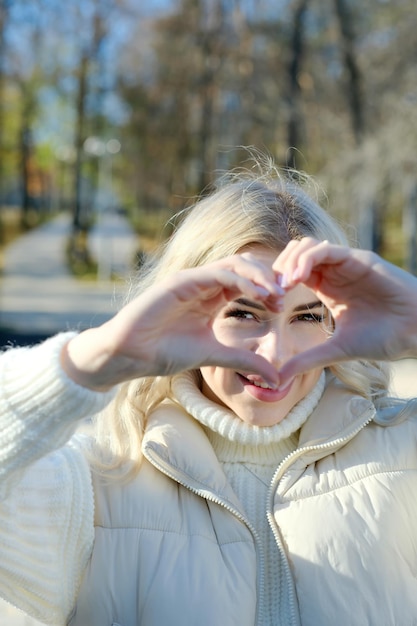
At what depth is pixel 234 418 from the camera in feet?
6.51

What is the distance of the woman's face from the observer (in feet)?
6.25

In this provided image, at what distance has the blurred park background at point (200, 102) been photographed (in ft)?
50.3

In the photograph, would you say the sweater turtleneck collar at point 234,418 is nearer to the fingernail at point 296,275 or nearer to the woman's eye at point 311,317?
the woman's eye at point 311,317

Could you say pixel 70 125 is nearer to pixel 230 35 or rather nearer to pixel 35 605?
pixel 230 35

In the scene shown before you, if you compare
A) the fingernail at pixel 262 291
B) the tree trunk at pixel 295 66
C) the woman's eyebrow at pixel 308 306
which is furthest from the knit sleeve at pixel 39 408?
the tree trunk at pixel 295 66

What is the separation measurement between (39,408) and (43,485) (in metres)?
0.29

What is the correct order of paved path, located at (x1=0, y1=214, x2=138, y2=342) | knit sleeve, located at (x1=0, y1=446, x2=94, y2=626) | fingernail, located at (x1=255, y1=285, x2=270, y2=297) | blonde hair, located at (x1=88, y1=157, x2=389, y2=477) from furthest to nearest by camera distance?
paved path, located at (x1=0, y1=214, x2=138, y2=342) < blonde hair, located at (x1=88, y1=157, x2=389, y2=477) < knit sleeve, located at (x1=0, y1=446, x2=94, y2=626) < fingernail, located at (x1=255, y1=285, x2=270, y2=297)

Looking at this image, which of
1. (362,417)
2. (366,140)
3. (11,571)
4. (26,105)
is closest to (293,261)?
(362,417)

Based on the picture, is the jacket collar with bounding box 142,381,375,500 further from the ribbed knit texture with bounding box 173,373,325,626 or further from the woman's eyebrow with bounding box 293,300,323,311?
the woman's eyebrow with bounding box 293,300,323,311

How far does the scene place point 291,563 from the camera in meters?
1.83

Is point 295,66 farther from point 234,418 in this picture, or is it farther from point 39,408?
point 39,408

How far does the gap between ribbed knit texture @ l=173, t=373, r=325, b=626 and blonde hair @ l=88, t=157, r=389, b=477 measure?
0.11 meters

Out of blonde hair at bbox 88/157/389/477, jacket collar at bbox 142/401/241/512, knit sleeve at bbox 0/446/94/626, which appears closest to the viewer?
knit sleeve at bbox 0/446/94/626

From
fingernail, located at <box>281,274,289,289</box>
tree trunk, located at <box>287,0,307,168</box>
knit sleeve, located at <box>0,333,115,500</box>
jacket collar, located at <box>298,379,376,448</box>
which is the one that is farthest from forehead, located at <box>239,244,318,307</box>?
tree trunk, located at <box>287,0,307,168</box>
